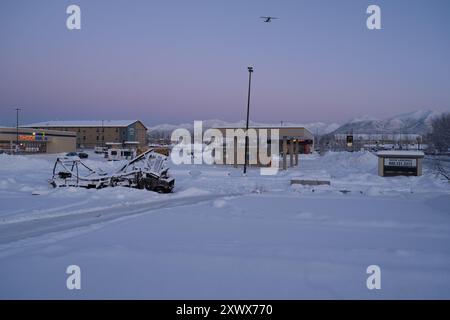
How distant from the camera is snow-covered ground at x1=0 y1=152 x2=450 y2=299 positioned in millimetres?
5363

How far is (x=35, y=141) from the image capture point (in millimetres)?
72812

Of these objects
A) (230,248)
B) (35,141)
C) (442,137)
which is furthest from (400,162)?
Result: (35,141)

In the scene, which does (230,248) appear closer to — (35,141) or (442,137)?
(442,137)

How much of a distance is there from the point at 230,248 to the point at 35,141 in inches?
2967

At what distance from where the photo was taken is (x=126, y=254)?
6910mm

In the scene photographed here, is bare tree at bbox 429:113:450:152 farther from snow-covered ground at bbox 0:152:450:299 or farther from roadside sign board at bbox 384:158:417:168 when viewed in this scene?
snow-covered ground at bbox 0:152:450:299

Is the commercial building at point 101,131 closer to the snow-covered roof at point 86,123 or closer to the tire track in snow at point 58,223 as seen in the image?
the snow-covered roof at point 86,123

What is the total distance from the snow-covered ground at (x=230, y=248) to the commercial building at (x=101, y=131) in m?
99.4

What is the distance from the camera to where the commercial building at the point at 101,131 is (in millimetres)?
110938

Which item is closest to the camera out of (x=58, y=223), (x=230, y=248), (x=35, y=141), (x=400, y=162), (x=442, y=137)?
(x=230, y=248)

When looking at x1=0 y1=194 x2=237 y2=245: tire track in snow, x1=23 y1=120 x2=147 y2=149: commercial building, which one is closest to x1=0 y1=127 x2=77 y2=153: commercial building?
x1=23 y1=120 x2=147 y2=149: commercial building

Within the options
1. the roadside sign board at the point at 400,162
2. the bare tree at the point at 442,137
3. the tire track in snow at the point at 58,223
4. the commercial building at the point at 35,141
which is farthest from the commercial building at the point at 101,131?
the tire track in snow at the point at 58,223

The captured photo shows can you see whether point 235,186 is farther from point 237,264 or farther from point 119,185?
point 237,264
